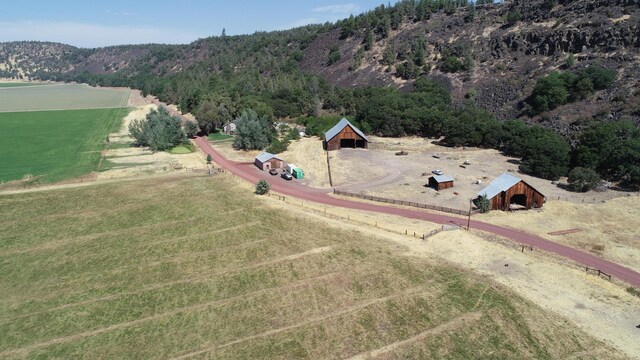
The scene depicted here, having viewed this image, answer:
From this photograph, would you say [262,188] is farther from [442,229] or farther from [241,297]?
[241,297]

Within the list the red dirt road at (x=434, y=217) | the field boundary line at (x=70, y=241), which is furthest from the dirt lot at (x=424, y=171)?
the field boundary line at (x=70, y=241)

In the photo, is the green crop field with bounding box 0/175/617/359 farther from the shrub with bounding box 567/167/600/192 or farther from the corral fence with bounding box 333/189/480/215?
the shrub with bounding box 567/167/600/192

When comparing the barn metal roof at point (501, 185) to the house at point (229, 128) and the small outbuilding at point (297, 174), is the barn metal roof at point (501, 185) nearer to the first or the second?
the small outbuilding at point (297, 174)

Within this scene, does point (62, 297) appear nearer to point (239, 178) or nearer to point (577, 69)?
point (239, 178)

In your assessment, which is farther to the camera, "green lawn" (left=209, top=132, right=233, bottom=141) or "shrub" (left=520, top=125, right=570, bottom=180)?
"green lawn" (left=209, top=132, right=233, bottom=141)

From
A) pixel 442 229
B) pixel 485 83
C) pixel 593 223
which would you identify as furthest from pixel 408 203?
pixel 485 83

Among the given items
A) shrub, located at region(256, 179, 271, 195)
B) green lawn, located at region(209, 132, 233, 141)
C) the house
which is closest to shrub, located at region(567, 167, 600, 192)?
shrub, located at region(256, 179, 271, 195)
